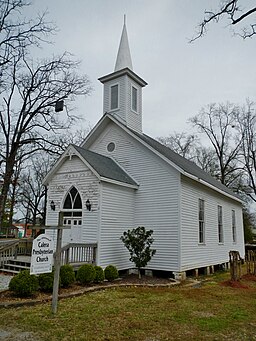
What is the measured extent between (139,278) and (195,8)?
9604mm

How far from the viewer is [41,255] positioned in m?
6.38

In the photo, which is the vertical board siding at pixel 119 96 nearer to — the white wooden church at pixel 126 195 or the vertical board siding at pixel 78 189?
the white wooden church at pixel 126 195

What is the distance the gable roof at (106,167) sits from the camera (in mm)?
11642

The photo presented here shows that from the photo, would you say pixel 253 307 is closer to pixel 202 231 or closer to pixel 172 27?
pixel 202 231

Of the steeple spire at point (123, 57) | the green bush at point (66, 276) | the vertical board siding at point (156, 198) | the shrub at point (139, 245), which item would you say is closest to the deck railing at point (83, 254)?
the shrub at point (139, 245)

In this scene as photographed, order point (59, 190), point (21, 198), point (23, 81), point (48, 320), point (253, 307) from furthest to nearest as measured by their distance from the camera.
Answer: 1. point (21, 198)
2. point (23, 81)
3. point (59, 190)
4. point (253, 307)
5. point (48, 320)

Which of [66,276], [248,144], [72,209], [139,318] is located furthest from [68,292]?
[248,144]

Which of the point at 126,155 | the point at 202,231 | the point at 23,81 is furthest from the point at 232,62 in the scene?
the point at 23,81

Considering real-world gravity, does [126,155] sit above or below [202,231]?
above

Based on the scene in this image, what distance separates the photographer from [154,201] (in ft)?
42.1

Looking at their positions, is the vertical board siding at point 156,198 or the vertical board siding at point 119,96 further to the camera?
the vertical board siding at point 119,96

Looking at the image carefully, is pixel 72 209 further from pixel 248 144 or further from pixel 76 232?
pixel 248 144

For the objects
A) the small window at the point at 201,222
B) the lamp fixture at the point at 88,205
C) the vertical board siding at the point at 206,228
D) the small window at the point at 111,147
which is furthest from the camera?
the small window at the point at 111,147

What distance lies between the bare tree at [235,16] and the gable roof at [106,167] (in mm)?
5680
